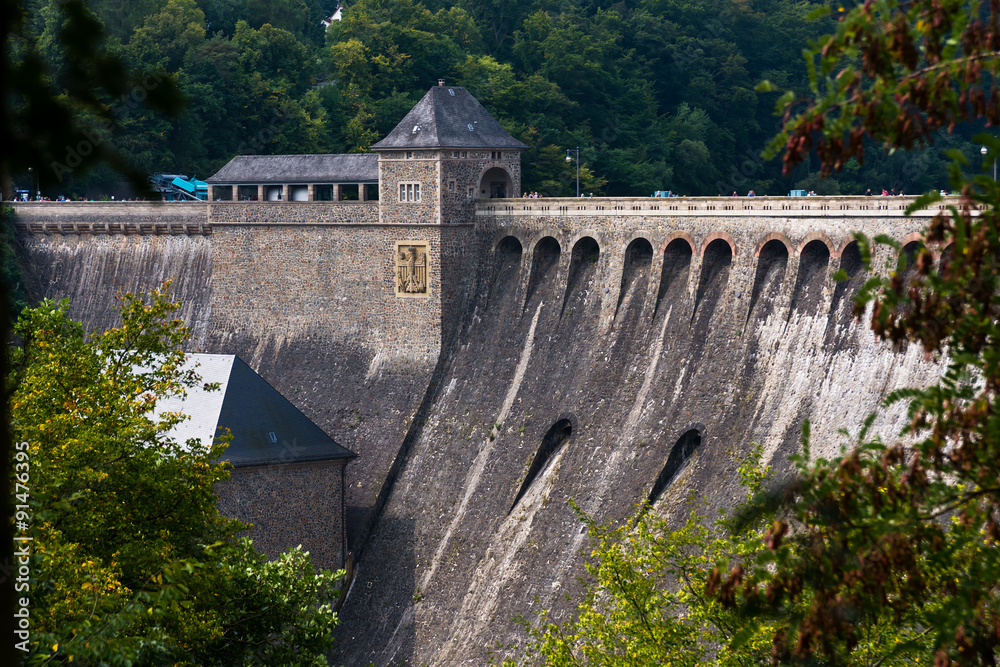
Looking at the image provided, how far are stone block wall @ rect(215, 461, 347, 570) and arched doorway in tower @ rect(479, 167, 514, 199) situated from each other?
13.1 metres

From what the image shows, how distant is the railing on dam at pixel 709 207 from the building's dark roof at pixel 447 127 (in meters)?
2.62

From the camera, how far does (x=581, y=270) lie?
45594mm

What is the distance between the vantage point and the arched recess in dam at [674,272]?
41875 mm

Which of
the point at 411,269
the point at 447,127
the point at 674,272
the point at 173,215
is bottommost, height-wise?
the point at 411,269

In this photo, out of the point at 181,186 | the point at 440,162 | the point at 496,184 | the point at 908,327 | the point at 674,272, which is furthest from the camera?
the point at 181,186

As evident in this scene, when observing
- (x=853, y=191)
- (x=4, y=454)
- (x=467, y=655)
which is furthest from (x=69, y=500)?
(x=853, y=191)

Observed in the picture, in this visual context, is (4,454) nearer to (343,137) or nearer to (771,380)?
(771,380)

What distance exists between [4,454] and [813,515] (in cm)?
669

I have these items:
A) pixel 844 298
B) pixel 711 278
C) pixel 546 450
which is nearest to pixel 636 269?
pixel 711 278

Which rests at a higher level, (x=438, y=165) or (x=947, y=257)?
(x=438, y=165)

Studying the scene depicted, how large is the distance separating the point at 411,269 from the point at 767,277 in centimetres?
1457

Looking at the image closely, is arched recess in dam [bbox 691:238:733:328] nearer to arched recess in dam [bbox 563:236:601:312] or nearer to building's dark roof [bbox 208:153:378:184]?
arched recess in dam [bbox 563:236:601:312]

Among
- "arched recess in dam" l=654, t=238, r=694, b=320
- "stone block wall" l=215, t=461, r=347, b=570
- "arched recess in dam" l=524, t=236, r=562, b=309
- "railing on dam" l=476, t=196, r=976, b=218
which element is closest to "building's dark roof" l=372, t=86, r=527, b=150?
"railing on dam" l=476, t=196, r=976, b=218

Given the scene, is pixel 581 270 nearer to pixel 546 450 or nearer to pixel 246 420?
pixel 546 450
